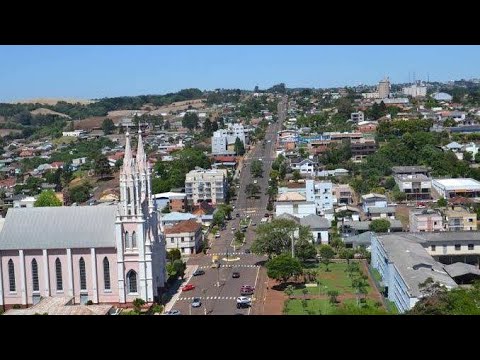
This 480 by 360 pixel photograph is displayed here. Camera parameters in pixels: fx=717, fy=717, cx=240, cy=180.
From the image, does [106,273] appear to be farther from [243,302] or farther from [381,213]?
[381,213]

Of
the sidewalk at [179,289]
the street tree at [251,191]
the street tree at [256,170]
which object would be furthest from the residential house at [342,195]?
the sidewalk at [179,289]

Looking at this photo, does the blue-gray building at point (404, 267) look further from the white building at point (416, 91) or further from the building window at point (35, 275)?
the white building at point (416, 91)

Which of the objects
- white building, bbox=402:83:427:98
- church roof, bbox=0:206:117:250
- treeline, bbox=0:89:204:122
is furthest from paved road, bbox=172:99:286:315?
white building, bbox=402:83:427:98

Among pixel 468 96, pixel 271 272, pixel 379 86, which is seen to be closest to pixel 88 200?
pixel 271 272

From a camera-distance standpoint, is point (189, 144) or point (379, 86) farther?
point (379, 86)
